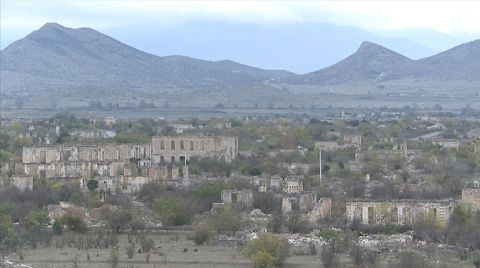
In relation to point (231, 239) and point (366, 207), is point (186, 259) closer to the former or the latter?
point (231, 239)

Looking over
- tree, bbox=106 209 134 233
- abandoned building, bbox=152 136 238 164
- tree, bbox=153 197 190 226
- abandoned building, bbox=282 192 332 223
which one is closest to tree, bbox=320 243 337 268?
abandoned building, bbox=282 192 332 223

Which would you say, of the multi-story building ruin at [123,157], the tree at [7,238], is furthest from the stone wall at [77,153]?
the tree at [7,238]

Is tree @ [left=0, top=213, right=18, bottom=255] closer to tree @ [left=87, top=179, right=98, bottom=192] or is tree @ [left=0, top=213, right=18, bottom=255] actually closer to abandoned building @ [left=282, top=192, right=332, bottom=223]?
abandoned building @ [left=282, top=192, right=332, bottom=223]

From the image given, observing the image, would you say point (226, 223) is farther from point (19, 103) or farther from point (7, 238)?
point (19, 103)

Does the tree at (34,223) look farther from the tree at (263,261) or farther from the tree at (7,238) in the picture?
the tree at (263,261)

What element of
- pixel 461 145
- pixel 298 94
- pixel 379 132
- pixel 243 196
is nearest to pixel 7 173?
pixel 243 196
